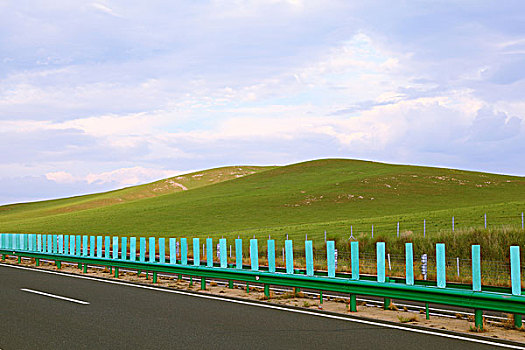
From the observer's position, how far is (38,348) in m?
7.56

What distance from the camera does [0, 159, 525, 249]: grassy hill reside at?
4434 centimetres

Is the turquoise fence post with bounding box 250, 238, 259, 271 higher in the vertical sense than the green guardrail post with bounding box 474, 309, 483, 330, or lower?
higher

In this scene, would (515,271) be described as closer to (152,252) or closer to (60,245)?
(152,252)

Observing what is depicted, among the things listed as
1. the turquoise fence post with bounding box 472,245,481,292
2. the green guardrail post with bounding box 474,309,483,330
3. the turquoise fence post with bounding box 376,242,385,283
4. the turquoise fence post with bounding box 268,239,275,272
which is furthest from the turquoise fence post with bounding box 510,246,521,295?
the turquoise fence post with bounding box 268,239,275,272

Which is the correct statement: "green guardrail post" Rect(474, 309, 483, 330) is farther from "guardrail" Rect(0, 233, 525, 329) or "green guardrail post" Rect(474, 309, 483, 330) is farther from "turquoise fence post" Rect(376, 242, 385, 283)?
"turquoise fence post" Rect(376, 242, 385, 283)

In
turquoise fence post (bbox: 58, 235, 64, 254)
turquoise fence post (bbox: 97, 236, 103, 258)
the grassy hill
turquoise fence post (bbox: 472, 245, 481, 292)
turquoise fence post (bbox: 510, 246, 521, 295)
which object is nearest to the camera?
turquoise fence post (bbox: 510, 246, 521, 295)

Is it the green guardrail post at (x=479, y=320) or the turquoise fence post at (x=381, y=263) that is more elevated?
the turquoise fence post at (x=381, y=263)

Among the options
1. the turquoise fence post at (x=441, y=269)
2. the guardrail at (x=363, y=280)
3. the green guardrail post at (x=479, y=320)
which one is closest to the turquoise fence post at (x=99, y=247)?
the guardrail at (x=363, y=280)

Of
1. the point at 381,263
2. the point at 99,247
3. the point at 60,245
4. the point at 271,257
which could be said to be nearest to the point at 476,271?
the point at 381,263

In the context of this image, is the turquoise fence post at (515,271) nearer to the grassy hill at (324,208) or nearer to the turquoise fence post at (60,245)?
the turquoise fence post at (60,245)

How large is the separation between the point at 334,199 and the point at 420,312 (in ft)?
189

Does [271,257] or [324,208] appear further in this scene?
[324,208]

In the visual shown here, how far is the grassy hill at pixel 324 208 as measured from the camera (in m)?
44.3

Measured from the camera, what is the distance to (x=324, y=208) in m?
62.2
